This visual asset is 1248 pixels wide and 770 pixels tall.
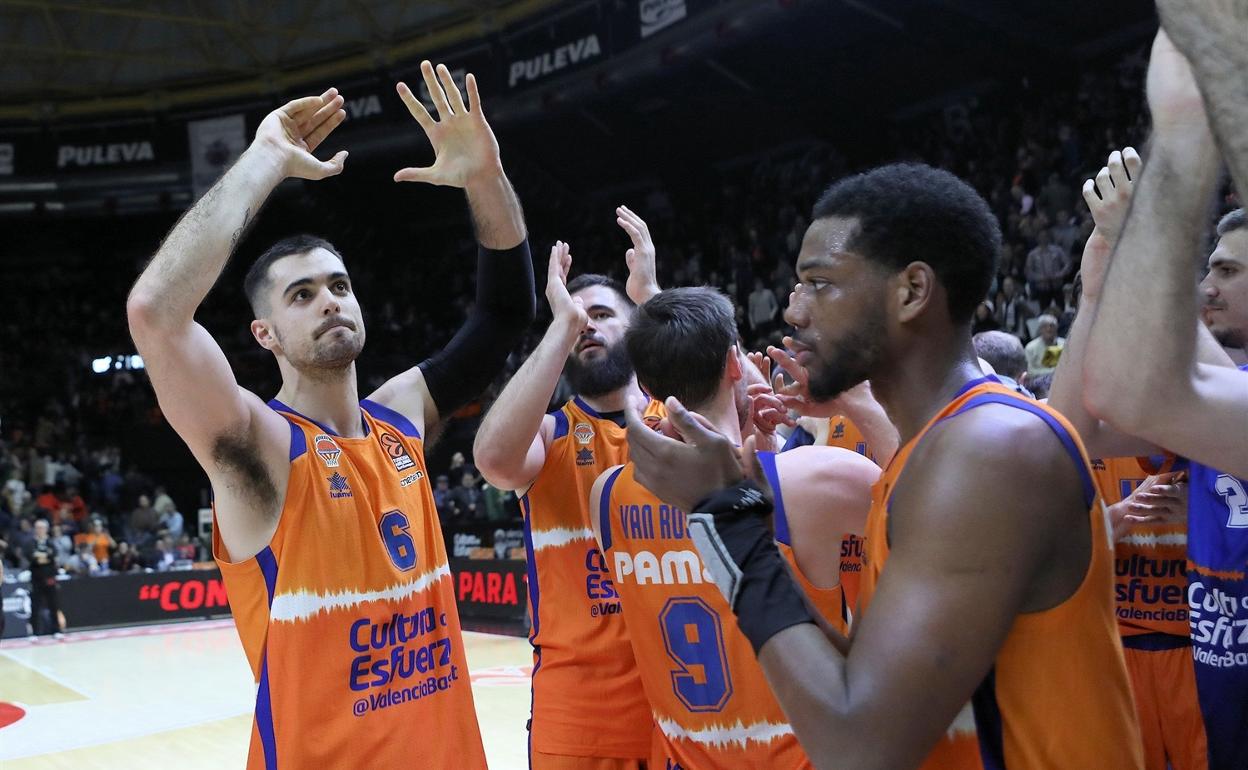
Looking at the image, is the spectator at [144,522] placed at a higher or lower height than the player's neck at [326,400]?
lower

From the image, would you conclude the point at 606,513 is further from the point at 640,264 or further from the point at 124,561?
the point at 124,561

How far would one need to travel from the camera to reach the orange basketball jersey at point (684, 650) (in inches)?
109

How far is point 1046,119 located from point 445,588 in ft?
46.0

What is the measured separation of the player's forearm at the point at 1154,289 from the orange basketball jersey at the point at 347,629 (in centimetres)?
209

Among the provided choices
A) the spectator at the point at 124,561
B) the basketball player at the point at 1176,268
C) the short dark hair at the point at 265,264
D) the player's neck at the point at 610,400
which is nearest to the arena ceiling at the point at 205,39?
the spectator at the point at 124,561

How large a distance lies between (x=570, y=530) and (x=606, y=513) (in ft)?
2.91

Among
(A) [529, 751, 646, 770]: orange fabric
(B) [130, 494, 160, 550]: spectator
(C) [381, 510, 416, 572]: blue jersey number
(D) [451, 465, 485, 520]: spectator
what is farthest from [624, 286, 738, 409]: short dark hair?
(B) [130, 494, 160, 550]: spectator

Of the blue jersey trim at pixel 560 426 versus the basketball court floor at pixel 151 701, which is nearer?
→ the blue jersey trim at pixel 560 426

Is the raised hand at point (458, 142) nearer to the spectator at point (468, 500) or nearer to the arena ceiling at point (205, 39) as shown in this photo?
the spectator at point (468, 500)

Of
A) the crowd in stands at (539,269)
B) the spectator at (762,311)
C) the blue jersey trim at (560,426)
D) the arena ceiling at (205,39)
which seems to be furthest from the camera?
the arena ceiling at (205,39)

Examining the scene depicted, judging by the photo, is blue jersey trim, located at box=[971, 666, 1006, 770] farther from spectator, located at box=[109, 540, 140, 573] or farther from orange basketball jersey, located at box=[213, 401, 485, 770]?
spectator, located at box=[109, 540, 140, 573]

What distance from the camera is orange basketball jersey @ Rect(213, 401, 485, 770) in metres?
3.02

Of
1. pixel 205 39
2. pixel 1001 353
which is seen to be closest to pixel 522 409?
pixel 1001 353

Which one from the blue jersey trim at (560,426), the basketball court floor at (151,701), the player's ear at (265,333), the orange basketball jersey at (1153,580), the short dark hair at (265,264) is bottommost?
the basketball court floor at (151,701)
